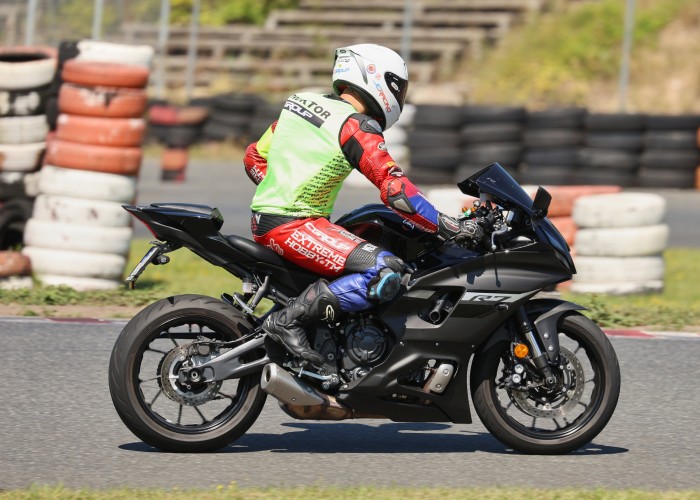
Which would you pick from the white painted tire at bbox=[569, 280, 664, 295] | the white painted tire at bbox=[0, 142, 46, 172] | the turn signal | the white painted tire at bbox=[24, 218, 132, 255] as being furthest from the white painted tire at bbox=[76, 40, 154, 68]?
the turn signal

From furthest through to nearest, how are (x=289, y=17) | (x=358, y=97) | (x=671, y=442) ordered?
(x=289, y=17)
(x=671, y=442)
(x=358, y=97)

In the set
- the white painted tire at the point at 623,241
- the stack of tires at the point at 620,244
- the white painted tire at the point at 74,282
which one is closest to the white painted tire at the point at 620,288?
the stack of tires at the point at 620,244

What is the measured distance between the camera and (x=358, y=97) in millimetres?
5980

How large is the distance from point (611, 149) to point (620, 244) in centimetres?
711

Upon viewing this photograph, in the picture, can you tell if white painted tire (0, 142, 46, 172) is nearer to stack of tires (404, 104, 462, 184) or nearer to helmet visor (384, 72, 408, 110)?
helmet visor (384, 72, 408, 110)

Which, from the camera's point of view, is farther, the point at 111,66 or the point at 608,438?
the point at 111,66

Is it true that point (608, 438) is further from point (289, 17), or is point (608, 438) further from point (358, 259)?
point (289, 17)

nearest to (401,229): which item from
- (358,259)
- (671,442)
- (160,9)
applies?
(358,259)

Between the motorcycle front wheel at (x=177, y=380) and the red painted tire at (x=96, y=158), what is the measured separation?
4.46 meters

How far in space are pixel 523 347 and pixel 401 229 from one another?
776 mm

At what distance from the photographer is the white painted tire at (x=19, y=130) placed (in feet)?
35.8

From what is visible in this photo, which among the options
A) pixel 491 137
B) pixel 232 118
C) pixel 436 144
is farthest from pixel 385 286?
pixel 232 118

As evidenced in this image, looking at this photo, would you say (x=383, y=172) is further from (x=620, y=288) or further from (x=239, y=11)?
(x=239, y=11)

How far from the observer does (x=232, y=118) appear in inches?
864
